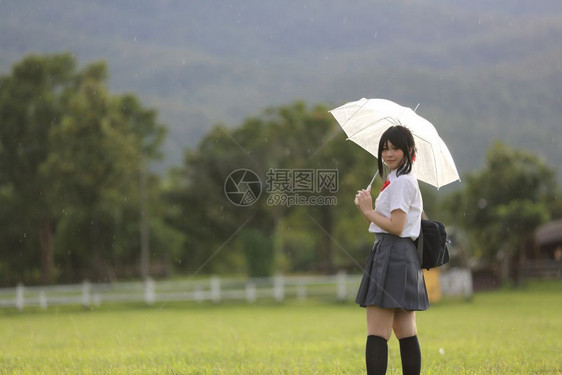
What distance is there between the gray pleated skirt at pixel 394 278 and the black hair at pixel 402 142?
1.20 ft

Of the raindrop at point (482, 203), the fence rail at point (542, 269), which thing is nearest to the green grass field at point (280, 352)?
the fence rail at point (542, 269)

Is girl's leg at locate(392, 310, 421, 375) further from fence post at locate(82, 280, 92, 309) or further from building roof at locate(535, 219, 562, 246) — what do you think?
building roof at locate(535, 219, 562, 246)

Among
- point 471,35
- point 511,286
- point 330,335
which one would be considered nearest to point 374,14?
point 471,35

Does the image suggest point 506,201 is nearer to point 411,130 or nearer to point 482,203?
point 482,203

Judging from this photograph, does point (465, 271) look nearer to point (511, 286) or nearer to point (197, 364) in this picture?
point (511, 286)

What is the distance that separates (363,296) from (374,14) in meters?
126

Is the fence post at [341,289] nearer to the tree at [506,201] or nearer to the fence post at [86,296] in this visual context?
the fence post at [86,296]

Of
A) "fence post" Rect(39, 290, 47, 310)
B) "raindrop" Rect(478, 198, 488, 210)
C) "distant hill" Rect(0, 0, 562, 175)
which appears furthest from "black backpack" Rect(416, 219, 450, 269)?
"distant hill" Rect(0, 0, 562, 175)

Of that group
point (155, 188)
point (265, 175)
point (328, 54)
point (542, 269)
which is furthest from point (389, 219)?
point (328, 54)

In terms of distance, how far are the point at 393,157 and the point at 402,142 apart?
92mm

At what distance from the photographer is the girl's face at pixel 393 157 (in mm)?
3670

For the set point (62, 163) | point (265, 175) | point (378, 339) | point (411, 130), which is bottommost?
point (378, 339)

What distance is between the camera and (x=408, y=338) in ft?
12.1

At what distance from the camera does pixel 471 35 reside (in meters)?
149
